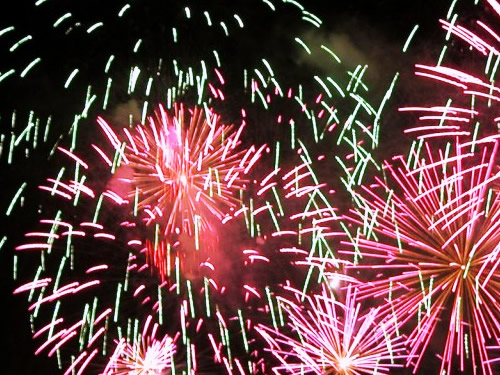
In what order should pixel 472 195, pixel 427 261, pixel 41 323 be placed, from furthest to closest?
pixel 41 323, pixel 427 261, pixel 472 195

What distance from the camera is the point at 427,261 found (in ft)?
25.7

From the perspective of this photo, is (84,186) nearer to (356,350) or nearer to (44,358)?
(356,350)

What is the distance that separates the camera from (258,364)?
539 inches

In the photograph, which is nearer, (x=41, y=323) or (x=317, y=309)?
(x=317, y=309)

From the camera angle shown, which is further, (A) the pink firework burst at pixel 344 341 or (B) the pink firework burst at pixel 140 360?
(B) the pink firework burst at pixel 140 360

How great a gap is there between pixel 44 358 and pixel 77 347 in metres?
0.66

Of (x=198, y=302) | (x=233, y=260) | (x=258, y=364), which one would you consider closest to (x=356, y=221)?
(x=233, y=260)

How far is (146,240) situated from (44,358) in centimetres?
525

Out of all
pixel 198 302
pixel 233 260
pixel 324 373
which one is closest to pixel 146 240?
pixel 233 260

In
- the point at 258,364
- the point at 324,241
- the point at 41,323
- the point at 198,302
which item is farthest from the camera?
the point at 41,323

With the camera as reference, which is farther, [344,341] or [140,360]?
[140,360]

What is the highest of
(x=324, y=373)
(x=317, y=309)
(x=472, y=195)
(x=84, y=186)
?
(x=84, y=186)

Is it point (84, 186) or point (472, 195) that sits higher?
point (84, 186)

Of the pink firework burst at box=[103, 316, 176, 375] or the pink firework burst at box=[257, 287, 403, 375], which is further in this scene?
the pink firework burst at box=[103, 316, 176, 375]
